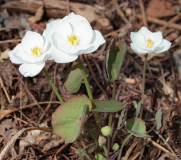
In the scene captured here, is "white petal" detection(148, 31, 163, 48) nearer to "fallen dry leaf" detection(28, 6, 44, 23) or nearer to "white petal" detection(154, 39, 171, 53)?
"white petal" detection(154, 39, 171, 53)

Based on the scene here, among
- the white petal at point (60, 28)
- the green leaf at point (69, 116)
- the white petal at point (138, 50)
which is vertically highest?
the white petal at point (60, 28)

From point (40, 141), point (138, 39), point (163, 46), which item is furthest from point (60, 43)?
point (40, 141)

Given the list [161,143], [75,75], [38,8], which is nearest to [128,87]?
[161,143]

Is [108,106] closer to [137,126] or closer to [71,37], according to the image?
[137,126]

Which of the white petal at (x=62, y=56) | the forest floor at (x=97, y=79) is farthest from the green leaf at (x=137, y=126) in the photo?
the white petal at (x=62, y=56)

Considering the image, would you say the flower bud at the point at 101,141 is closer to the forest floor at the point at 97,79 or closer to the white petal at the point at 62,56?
the forest floor at the point at 97,79

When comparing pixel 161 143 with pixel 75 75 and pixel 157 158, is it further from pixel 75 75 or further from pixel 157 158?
pixel 75 75
